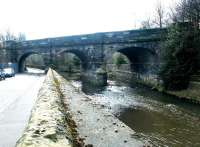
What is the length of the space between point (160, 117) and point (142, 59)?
102 ft

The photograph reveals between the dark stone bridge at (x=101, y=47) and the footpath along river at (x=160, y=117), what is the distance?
13.7 meters

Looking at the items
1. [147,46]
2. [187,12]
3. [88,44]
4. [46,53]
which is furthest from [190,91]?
[46,53]

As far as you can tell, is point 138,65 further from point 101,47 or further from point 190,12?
point 190,12

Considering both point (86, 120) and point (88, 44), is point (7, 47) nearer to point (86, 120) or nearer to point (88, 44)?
point (88, 44)

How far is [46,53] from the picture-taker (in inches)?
2464

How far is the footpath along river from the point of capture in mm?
15852

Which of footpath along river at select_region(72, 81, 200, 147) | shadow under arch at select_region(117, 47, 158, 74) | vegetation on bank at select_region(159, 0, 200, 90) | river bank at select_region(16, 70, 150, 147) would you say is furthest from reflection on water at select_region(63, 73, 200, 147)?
shadow under arch at select_region(117, 47, 158, 74)

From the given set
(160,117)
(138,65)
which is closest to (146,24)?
(138,65)

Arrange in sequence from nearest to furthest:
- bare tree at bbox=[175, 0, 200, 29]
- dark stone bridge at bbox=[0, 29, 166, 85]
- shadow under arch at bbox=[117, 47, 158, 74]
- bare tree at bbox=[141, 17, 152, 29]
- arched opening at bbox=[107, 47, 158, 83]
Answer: bare tree at bbox=[175, 0, 200, 29] → dark stone bridge at bbox=[0, 29, 166, 85] → shadow under arch at bbox=[117, 47, 158, 74] → arched opening at bbox=[107, 47, 158, 83] → bare tree at bbox=[141, 17, 152, 29]

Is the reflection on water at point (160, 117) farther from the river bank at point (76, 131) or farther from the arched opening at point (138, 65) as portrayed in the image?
the arched opening at point (138, 65)

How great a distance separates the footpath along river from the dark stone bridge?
13.7 metres

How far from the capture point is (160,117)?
21172mm

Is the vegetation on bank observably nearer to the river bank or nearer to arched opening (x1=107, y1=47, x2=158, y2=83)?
arched opening (x1=107, y1=47, x2=158, y2=83)

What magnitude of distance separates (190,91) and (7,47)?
1968 inches
